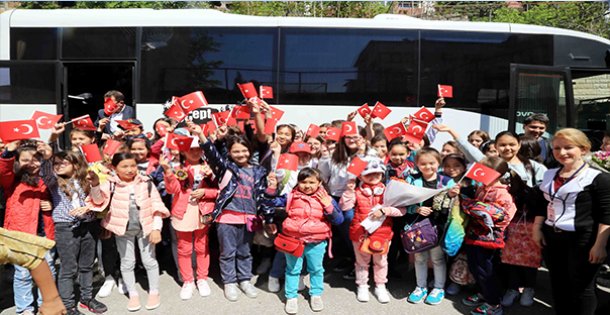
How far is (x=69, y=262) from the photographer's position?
12.6 ft

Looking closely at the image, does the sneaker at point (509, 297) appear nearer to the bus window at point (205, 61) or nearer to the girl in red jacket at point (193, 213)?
the girl in red jacket at point (193, 213)

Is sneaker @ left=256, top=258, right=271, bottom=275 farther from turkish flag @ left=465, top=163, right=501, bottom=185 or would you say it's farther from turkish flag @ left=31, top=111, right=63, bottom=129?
turkish flag @ left=31, top=111, right=63, bottom=129

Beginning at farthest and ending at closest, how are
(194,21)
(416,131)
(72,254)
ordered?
(194,21), (416,131), (72,254)

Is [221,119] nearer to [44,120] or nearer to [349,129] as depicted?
[349,129]

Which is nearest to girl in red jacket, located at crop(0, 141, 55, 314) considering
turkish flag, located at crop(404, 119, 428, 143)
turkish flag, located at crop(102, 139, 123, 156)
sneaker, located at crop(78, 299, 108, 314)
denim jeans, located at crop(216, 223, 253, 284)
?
sneaker, located at crop(78, 299, 108, 314)

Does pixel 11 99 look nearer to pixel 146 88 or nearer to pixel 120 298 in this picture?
pixel 146 88

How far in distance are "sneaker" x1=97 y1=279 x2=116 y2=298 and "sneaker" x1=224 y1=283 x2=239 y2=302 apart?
1.16m

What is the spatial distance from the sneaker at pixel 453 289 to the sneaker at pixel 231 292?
2.09 m

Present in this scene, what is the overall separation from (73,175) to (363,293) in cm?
287

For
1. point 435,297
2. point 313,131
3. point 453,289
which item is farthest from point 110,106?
point 453,289

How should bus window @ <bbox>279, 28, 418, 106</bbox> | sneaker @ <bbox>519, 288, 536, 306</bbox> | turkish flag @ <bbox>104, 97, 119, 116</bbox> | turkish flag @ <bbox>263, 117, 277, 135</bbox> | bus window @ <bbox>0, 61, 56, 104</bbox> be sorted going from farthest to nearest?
bus window @ <bbox>279, 28, 418, 106</bbox> → bus window @ <bbox>0, 61, 56, 104</bbox> → turkish flag @ <bbox>104, 97, 119, 116</bbox> → turkish flag @ <bbox>263, 117, 277, 135</bbox> → sneaker @ <bbox>519, 288, 536, 306</bbox>

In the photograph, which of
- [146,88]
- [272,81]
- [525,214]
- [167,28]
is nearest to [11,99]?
[146,88]

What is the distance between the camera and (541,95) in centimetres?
754

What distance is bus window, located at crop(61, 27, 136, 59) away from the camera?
7.43 meters
